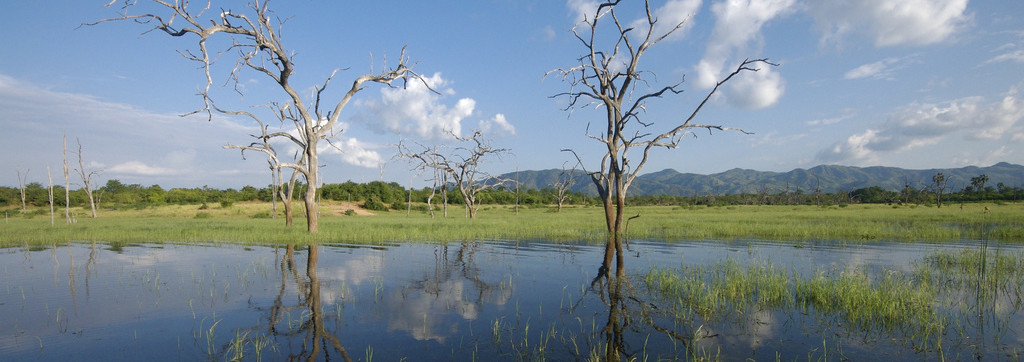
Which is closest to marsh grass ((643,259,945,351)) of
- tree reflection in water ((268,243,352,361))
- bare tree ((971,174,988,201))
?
tree reflection in water ((268,243,352,361))

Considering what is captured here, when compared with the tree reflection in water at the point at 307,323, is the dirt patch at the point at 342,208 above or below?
above

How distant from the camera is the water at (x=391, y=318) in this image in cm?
580

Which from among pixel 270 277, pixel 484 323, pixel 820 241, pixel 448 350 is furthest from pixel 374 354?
pixel 820 241

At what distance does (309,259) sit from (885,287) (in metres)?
14.1

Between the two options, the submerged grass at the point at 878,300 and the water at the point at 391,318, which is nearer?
the water at the point at 391,318

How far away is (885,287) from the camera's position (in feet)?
28.2

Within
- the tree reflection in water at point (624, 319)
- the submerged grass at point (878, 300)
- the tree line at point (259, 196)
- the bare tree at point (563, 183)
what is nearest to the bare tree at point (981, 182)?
the tree line at point (259, 196)

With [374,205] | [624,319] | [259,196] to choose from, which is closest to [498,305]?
[624,319]

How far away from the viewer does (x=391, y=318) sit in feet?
23.9

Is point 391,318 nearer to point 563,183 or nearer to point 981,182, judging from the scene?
point 563,183

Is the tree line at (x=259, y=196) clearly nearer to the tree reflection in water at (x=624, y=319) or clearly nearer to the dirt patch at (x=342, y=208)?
the dirt patch at (x=342, y=208)

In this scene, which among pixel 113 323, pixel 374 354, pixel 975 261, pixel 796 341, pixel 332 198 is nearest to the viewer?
pixel 374 354

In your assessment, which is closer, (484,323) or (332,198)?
(484,323)

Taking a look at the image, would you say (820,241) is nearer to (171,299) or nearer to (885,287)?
(885,287)
